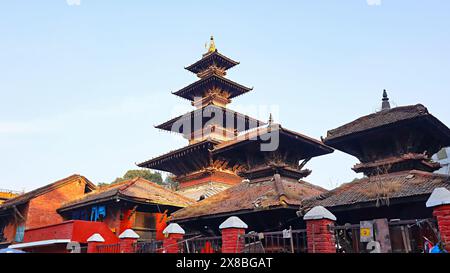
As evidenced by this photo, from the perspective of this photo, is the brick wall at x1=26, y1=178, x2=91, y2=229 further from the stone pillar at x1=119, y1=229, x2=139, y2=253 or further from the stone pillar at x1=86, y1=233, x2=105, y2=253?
the stone pillar at x1=119, y1=229, x2=139, y2=253

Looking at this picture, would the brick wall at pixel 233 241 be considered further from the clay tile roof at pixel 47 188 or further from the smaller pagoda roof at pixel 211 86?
the smaller pagoda roof at pixel 211 86

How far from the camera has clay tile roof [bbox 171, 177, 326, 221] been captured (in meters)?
12.7

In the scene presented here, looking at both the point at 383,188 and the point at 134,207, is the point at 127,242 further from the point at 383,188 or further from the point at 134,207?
the point at 383,188

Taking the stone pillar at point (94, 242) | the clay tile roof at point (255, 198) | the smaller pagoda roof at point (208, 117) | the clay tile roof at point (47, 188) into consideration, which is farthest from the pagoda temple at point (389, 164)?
the clay tile roof at point (47, 188)

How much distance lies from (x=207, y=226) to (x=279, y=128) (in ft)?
16.2

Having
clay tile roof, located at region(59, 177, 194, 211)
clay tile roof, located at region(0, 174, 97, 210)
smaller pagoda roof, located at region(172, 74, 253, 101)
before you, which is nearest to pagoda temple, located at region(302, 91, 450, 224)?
clay tile roof, located at region(59, 177, 194, 211)

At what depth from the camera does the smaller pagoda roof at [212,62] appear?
3186cm

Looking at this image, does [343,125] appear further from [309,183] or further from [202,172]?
[202,172]

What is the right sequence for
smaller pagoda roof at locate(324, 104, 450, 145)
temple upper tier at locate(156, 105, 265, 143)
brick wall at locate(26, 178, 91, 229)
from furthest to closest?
temple upper tier at locate(156, 105, 265, 143), brick wall at locate(26, 178, 91, 229), smaller pagoda roof at locate(324, 104, 450, 145)

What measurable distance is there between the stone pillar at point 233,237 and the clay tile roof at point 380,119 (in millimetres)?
5056

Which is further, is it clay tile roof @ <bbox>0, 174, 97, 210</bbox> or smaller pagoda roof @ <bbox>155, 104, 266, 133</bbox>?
smaller pagoda roof @ <bbox>155, 104, 266, 133</bbox>

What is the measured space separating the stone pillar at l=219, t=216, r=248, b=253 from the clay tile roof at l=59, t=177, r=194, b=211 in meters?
9.57

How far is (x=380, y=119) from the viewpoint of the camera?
12883mm
